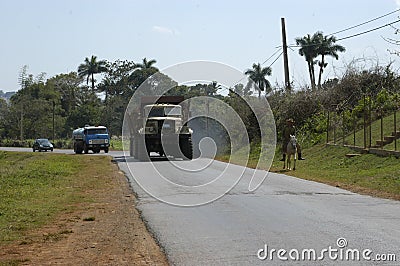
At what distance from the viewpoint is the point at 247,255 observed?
9398 mm

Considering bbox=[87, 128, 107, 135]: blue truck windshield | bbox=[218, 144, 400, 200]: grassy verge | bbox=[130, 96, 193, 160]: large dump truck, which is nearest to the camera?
bbox=[218, 144, 400, 200]: grassy verge

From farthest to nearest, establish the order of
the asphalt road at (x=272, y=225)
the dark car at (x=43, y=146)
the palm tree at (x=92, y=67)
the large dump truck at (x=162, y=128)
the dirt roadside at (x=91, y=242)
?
the palm tree at (x=92, y=67) < the dark car at (x=43, y=146) < the large dump truck at (x=162, y=128) < the dirt roadside at (x=91, y=242) < the asphalt road at (x=272, y=225)

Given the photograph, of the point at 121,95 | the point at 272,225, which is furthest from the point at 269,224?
the point at 121,95

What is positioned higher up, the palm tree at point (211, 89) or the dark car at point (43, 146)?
the palm tree at point (211, 89)

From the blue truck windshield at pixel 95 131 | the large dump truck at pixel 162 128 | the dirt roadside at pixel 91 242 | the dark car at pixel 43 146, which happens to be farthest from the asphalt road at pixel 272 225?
the dark car at pixel 43 146

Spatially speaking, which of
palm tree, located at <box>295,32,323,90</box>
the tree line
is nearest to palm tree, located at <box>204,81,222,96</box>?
the tree line

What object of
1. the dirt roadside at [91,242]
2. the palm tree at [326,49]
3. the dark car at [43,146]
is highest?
the palm tree at [326,49]

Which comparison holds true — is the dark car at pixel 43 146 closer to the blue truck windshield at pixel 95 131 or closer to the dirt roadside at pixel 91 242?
the blue truck windshield at pixel 95 131

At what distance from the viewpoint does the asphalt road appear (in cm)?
938

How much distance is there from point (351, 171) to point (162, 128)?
1232cm

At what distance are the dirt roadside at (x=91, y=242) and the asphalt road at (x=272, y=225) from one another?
32 cm

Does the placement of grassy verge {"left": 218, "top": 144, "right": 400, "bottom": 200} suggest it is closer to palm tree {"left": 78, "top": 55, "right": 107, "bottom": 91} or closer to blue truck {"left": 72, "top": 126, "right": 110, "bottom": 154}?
blue truck {"left": 72, "top": 126, "right": 110, "bottom": 154}

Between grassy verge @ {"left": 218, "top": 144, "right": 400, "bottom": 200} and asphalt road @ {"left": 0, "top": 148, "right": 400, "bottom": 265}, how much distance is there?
1.19 meters

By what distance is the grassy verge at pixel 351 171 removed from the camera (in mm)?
19891
